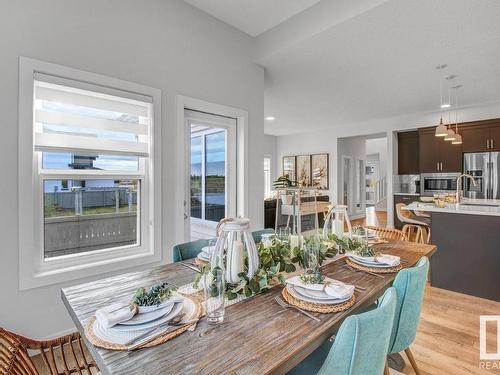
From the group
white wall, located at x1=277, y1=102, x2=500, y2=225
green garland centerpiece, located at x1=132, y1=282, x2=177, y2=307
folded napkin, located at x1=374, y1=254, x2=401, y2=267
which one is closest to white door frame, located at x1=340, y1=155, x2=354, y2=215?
white wall, located at x1=277, y1=102, x2=500, y2=225

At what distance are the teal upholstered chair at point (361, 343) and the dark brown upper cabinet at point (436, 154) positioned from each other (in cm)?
636

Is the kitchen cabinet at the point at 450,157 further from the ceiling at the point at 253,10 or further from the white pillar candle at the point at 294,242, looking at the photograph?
the white pillar candle at the point at 294,242

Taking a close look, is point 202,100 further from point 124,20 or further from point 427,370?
point 427,370

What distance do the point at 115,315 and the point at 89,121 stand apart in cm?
186

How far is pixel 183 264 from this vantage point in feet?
5.72

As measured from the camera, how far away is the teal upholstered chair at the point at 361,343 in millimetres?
845

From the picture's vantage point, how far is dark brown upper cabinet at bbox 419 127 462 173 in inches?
232

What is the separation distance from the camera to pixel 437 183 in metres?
6.17

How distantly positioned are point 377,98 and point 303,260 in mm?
4849

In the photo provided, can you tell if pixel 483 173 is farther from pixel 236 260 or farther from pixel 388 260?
pixel 236 260

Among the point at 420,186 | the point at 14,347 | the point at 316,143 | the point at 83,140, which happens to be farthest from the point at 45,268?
the point at 316,143

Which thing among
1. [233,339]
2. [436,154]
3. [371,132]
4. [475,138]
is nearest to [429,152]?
[436,154]

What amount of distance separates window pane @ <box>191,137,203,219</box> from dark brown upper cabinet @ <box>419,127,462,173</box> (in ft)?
18.2

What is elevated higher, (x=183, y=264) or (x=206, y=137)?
(x=206, y=137)
